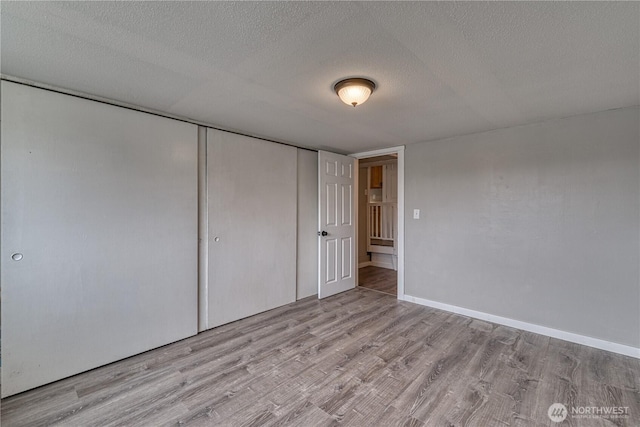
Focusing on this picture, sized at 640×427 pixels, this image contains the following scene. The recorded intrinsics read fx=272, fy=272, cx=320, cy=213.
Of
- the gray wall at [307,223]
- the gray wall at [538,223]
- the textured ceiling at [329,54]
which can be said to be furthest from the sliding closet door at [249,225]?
the gray wall at [538,223]

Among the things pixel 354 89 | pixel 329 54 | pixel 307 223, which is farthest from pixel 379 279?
pixel 329 54

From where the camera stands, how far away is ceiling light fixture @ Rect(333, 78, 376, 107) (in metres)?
1.85

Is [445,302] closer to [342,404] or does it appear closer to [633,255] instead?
[633,255]

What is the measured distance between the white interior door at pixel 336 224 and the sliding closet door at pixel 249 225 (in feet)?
1.44

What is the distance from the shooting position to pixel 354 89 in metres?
1.87

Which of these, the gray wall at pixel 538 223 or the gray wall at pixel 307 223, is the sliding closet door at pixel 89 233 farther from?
the gray wall at pixel 538 223

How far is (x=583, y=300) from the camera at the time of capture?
257 centimetres

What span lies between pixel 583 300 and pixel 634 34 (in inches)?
89.5

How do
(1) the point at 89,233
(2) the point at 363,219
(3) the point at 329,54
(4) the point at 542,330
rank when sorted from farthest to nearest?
1. (2) the point at 363,219
2. (4) the point at 542,330
3. (1) the point at 89,233
4. (3) the point at 329,54

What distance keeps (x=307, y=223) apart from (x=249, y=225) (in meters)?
0.96

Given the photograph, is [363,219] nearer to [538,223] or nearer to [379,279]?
[379,279]

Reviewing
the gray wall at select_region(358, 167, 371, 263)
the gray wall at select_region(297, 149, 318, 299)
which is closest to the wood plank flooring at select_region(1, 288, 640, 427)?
the gray wall at select_region(297, 149, 318, 299)

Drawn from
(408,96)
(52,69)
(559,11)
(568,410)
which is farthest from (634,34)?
(52,69)

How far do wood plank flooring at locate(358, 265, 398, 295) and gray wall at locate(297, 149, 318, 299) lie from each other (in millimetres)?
1085
